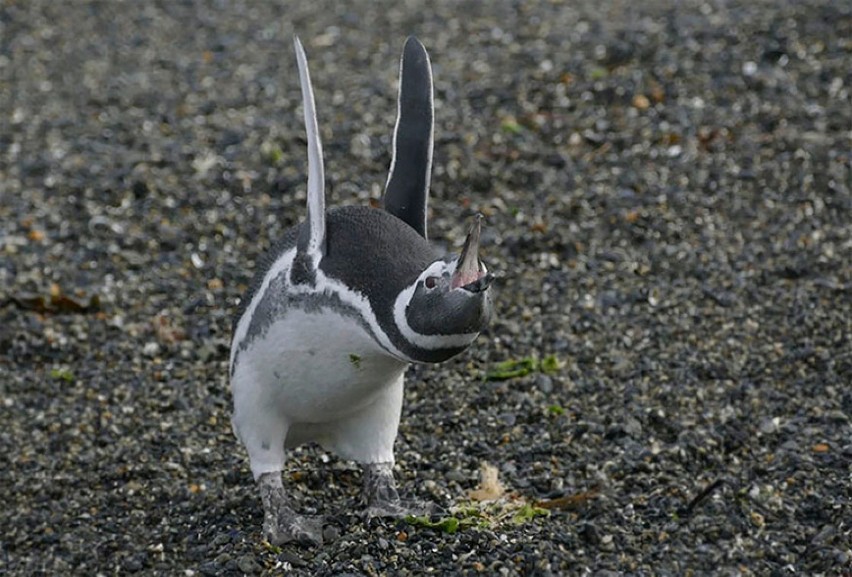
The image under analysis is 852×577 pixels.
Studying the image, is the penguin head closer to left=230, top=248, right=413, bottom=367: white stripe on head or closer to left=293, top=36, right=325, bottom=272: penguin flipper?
left=230, top=248, right=413, bottom=367: white stripe on head

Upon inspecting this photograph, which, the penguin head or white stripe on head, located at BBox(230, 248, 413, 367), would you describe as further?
white stripe on head, located at BBox(230, 248, 413, 367)

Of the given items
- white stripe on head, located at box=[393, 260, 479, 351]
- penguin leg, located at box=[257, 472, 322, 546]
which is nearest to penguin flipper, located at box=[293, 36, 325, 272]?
white stripe on head, located at box=[393, 260, 479, 351]

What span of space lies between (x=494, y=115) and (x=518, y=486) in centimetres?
305

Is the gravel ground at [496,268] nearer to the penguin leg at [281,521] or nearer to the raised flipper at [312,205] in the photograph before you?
the penguin leg at [281,521]

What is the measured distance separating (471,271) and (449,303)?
0.08m

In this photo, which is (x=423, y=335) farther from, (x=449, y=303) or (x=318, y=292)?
(x=318, y=292)

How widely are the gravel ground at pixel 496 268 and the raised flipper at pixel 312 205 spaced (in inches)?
29.5

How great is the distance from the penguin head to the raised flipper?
391 mm

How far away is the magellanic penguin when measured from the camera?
286 cm

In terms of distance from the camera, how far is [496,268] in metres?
5.42

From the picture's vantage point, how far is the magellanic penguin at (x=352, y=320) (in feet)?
9.39

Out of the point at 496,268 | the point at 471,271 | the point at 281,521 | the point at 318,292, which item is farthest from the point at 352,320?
the point at 496,268

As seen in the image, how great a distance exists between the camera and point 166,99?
7.40 metres

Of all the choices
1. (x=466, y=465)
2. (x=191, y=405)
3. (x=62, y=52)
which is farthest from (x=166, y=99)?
(x=466, y=465)
